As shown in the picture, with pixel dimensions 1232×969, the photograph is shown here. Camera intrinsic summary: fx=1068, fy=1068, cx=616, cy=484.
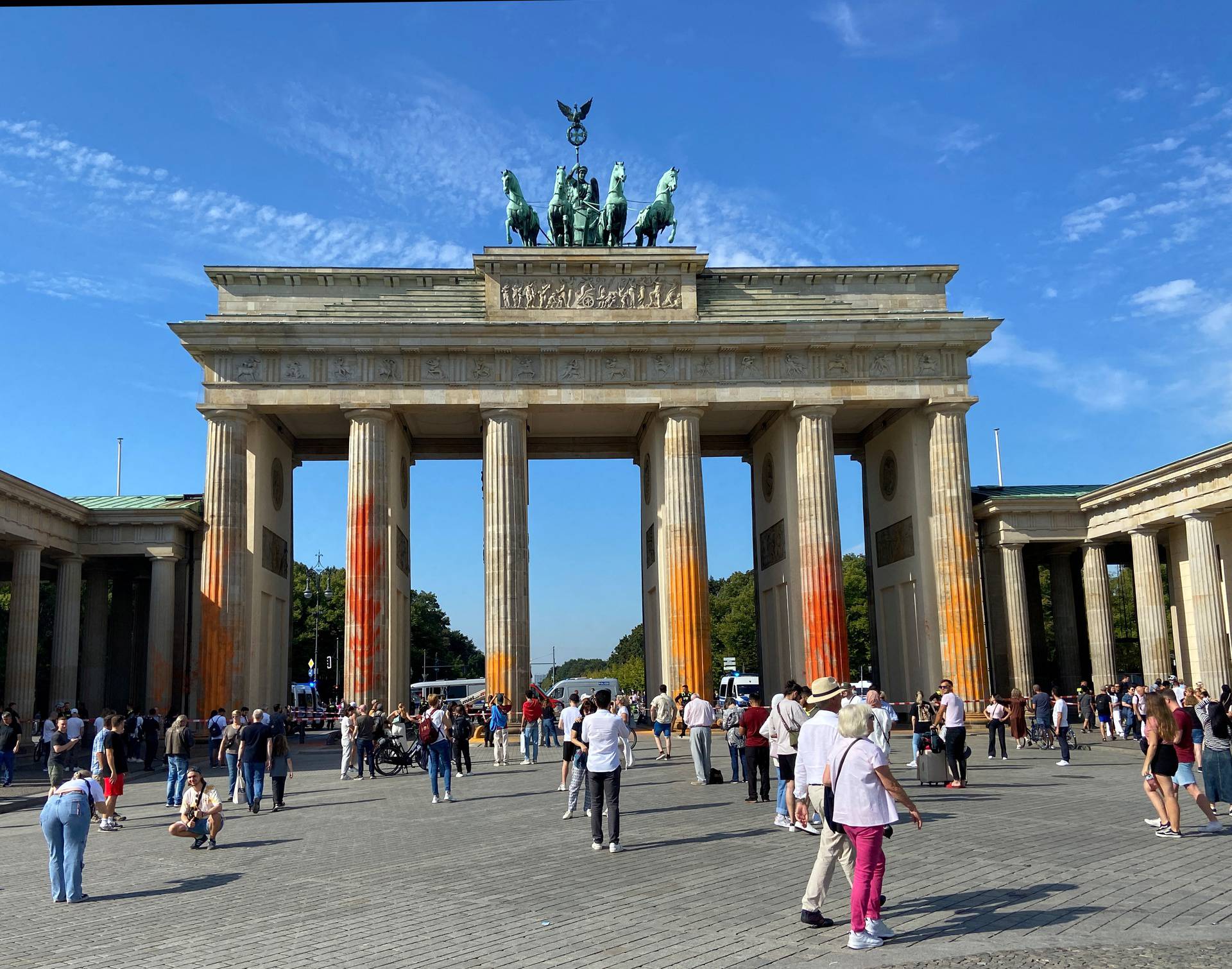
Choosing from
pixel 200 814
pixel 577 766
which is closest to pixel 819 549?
pixel 577 766

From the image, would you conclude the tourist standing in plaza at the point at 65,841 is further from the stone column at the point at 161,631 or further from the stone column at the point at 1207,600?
the stone column at the point at 1207,600

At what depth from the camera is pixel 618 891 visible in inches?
408

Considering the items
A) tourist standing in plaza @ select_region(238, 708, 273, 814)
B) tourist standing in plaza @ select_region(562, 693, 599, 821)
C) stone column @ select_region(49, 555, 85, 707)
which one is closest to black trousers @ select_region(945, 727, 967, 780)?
tourist standing in plaza @ select_region(562, 693, 599, 821)

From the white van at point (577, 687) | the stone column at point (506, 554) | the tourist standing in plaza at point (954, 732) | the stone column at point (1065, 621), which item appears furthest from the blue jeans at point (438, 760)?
the white van at point (577, 687)

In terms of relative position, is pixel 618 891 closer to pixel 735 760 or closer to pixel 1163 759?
pixel 1163 759

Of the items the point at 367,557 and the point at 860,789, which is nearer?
the point at 860,789

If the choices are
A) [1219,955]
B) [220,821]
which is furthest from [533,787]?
[1219,955]

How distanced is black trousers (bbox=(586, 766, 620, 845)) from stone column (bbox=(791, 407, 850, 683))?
85.1 feet

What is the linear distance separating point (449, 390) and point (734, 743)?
2344 centimetres

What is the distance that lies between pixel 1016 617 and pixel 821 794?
3569cm

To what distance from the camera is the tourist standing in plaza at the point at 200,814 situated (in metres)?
14.0

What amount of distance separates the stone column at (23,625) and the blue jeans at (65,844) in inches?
1108

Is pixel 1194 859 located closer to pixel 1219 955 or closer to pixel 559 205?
pixel 1219 955

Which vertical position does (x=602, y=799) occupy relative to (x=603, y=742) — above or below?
below
